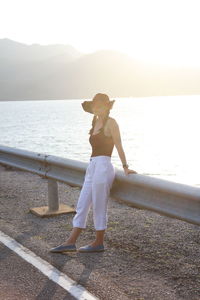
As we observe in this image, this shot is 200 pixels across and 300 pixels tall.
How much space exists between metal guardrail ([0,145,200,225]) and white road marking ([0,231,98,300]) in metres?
1.16

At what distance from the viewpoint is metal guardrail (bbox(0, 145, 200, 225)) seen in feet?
15.0

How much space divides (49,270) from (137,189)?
134cm

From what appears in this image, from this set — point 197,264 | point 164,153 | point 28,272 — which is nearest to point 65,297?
point 28,272

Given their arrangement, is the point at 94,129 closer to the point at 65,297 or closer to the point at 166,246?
the point at 166,246

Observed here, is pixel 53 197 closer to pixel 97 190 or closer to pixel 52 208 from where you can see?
pixel 52 208

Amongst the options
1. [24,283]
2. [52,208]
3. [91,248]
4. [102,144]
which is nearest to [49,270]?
[24,283]

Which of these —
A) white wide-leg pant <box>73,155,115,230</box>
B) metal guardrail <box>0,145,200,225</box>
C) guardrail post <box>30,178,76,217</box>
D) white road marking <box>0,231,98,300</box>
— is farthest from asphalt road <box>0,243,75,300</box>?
guardrail post <box>30,178,76,217</box>

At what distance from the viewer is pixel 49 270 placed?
4.76 m

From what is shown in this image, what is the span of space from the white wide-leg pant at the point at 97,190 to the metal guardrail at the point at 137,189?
167 millimetres

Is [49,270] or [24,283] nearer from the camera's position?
[24,283]

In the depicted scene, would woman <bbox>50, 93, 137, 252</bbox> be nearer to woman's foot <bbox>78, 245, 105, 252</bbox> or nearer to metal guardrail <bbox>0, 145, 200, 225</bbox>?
woman's foot <bbox>78, 245, 105, 252</bbox>

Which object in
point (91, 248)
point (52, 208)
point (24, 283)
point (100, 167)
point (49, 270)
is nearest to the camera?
point (24, 283)

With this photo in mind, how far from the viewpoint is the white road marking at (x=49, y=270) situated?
13.7 feet

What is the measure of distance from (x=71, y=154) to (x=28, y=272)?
131 feet
